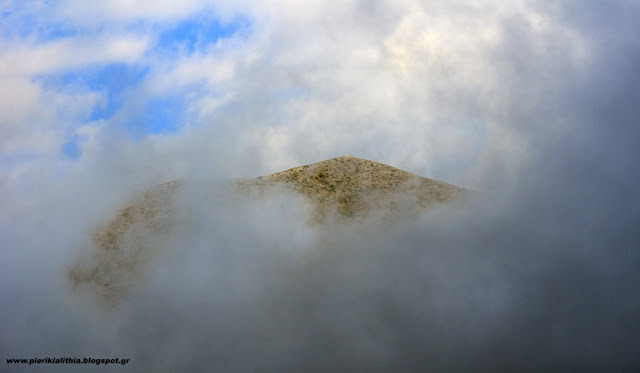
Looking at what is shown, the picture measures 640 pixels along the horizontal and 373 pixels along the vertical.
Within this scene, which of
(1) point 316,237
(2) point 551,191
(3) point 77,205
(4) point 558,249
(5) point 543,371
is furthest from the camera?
(3) point 77,205

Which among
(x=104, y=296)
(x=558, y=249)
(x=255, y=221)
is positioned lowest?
(x=104, y=296)

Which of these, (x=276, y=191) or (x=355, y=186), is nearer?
(x=276, y=191)

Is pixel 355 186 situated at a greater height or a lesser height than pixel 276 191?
greater

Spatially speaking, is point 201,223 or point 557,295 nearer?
point 557,295

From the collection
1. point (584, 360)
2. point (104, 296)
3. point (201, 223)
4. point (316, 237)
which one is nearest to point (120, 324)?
point (104, 296)

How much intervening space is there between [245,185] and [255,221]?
2.06m

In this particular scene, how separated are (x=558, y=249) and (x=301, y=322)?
6.46 m

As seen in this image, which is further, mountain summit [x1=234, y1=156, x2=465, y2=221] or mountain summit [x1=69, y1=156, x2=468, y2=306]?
mountain summit [x1=234, y1=156, x2=465, y2=221]

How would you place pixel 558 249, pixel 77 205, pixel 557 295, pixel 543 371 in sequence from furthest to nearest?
pixel 77 205
pixel 558 249
pixel 557 295
pixel 543 371

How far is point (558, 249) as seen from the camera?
1399cm

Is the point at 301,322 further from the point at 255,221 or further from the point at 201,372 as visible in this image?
the point at 255,221

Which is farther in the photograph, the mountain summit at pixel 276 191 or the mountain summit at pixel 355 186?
the mountain summit at pixel 355 186

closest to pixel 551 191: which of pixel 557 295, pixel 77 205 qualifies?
pixel 557 295

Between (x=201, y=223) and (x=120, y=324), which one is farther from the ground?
(x=201, y=223)
